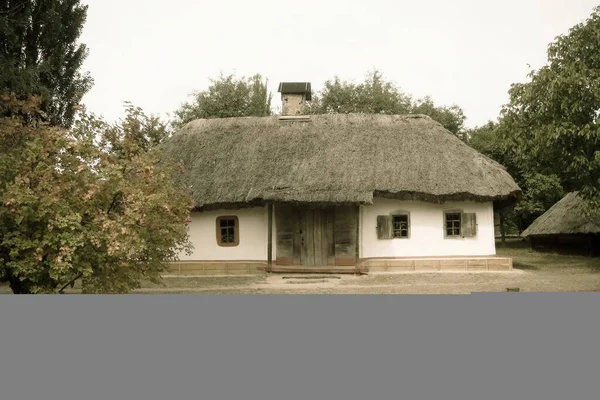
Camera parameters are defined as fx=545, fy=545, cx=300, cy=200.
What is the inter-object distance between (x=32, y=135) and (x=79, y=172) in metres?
0.96

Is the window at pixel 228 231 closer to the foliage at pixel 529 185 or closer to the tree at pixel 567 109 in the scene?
the tree at pixel 567 109

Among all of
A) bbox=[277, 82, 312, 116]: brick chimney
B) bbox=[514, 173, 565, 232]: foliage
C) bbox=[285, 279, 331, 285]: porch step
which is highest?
bbox=[277, 82, 312, 116]: brick chimney

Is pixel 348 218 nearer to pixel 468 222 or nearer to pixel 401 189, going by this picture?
Answer: pixel 401 189

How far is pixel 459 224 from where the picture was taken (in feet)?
52.4

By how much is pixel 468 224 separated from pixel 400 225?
6.46 feet

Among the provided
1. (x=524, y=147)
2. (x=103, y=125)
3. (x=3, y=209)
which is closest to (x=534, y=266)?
(x=524, y=147)

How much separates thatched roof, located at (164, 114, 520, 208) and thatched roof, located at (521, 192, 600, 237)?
155 inches

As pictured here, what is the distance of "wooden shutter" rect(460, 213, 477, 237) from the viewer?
15781 millimetres

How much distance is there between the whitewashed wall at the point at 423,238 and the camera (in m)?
15.7

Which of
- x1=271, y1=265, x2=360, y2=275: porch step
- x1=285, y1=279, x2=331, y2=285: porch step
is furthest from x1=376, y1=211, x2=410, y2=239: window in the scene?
x1=285, y1=279, x2=331, y2=285: porch step

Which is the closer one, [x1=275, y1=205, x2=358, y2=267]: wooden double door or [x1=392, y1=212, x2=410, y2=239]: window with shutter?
[x1=275, y1=205, x2=358, y2=267]: wooden double door

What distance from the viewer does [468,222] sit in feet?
52.1

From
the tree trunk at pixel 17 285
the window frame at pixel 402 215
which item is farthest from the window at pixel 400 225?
the tree trunk at pixel 17 285

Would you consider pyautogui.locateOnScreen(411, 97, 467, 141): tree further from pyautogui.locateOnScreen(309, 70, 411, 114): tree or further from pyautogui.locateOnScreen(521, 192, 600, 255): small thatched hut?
pyautogui.locateOnScreen(521, 192, 600, 255): small thatched hut
